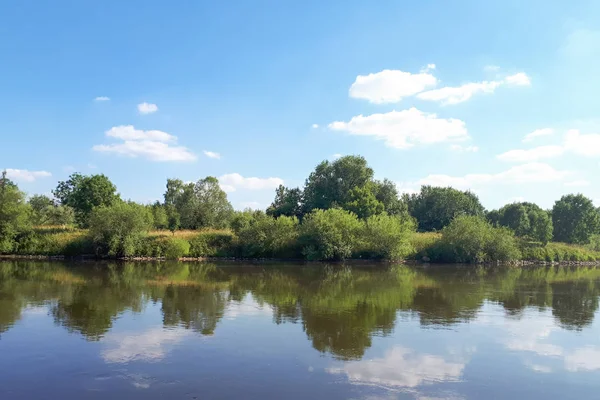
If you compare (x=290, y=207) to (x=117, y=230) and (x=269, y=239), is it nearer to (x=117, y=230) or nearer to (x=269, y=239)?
(x=269, y=239)

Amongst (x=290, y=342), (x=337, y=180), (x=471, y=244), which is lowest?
(x=290, y=342)

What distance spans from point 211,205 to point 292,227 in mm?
19686

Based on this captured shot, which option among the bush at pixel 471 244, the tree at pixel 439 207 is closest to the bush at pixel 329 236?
the bush at pixel 471 244

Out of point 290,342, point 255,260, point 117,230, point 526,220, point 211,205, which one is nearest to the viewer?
point 290,342

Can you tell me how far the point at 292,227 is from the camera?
60406 millimetres

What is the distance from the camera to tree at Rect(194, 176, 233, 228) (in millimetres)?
72000

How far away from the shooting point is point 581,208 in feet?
276

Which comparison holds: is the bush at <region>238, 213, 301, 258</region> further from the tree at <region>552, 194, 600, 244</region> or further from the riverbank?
the tree at <region>552, 194, 600, 244</region>

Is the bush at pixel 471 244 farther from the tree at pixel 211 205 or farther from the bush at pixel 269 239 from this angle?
the tree at pixel 211 205

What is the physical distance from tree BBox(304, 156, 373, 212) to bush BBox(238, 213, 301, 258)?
65.0 ft

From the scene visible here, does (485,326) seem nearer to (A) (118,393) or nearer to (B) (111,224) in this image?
(A) (118,393)

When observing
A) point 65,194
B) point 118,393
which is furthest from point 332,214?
point 118,393

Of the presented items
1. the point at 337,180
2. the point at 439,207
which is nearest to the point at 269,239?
the point at 337,180

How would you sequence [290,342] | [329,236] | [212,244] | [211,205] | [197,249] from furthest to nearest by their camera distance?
[211,205] → [212,244] → [197,249] → [329,236] → [290,342]
